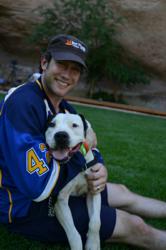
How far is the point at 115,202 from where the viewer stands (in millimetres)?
2762

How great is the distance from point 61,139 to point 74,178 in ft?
0.81

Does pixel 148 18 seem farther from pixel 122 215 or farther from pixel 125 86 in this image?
pixel 122 215

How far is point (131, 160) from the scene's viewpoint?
4.78 metres

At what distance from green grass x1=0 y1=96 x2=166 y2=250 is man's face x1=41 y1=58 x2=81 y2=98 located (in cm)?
92

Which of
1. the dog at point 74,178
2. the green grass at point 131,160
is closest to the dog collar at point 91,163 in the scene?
the dog at point 74,178

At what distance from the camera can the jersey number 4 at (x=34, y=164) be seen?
6.02 ft

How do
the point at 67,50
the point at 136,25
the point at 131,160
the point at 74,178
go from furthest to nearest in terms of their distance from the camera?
the point at 136,25, the point at 131,160, the point at 67,50, the point at 74,178

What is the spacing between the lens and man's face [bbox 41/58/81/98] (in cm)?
222

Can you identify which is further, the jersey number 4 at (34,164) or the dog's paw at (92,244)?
the dog's paw at (92,244)

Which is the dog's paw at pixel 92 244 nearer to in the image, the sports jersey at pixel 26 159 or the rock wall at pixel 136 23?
the sports jersey at pixel 26 159

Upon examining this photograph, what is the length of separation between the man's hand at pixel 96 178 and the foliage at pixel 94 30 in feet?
40.1

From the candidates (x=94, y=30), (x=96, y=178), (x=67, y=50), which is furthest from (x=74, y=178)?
(x=94, y=30)

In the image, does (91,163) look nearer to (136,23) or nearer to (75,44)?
(75,44)

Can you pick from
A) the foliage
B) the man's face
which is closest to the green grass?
the man's face
